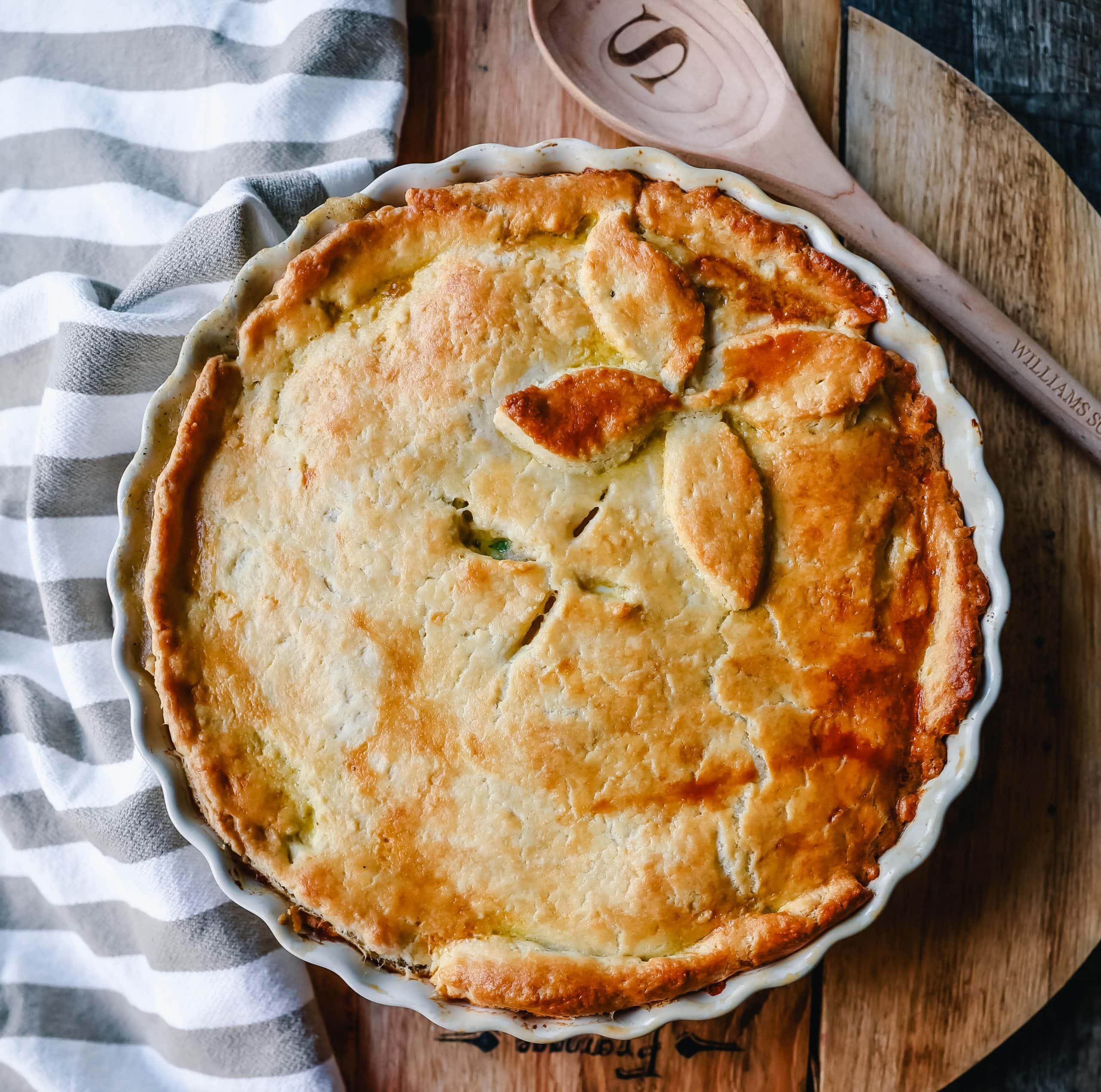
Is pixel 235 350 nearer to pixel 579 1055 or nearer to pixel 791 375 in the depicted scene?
pixel 791 375

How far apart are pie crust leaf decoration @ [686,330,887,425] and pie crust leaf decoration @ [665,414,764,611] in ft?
0.28

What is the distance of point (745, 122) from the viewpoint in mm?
2020

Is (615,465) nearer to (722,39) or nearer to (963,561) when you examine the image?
(963,561)

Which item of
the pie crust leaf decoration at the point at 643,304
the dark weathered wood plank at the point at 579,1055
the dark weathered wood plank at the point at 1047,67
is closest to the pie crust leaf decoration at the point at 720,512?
the pie crust leaf decoration at the point at 643,304

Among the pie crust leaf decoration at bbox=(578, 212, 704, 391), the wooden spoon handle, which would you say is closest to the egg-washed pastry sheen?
the pie crust leaf decoration at bbox=(578, 212, 704, 391)

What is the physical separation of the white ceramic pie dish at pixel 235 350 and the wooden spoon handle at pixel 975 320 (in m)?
0.19

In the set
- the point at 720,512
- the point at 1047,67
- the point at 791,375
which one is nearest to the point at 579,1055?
the point at 720,512

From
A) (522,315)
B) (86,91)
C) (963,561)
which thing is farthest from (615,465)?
(86,91)

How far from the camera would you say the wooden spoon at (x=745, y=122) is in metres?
1.92

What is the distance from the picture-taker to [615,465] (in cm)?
170

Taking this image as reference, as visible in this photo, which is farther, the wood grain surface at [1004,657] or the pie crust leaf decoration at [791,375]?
the wood grain surface at [1004,657]

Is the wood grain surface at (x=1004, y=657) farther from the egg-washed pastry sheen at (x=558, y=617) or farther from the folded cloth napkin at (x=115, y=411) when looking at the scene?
the folded cloth napkin at (x=115, y=411)

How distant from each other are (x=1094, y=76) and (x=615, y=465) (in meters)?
1.50

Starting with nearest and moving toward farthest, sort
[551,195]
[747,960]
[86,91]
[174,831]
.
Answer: [747,960] < [551,195] < [174,831] < [86,91]
